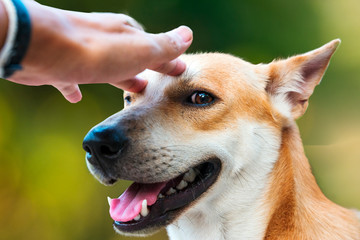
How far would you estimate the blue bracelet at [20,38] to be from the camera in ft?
3.75

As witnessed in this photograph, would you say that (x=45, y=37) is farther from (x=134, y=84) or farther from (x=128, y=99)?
(x=128, y=99)

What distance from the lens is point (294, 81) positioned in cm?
227

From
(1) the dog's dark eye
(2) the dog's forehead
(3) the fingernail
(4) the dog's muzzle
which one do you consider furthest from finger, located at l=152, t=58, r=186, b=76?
(1) the dog's dark eye

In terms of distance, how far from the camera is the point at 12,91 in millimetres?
4504

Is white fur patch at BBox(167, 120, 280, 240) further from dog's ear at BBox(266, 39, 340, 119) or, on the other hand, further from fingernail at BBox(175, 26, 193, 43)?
fingernail at BBox(175, 26, 193, 43)

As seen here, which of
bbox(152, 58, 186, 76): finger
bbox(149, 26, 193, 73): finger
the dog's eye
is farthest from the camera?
the dog's eye

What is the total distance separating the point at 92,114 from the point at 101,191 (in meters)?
0.82

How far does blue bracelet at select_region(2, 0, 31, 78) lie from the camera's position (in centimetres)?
114

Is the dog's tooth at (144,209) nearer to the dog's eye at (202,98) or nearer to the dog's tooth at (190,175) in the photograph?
the dog's tooth at (190,175)

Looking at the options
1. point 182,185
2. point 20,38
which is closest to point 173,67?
point 182,185

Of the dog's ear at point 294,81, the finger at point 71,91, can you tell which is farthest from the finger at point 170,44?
the dog's ear at point 294,81

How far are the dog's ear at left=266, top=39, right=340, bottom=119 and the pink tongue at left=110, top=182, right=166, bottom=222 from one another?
2.65 feet

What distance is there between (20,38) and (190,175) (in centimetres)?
108

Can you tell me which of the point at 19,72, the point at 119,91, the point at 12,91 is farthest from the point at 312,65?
the point at 12,91
